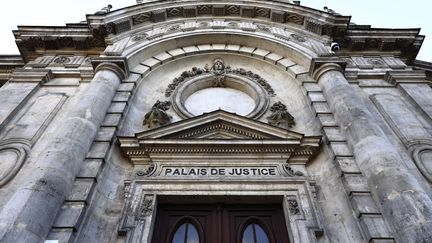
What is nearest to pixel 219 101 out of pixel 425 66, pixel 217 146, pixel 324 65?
pixel 217 146

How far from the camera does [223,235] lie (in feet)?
24.0

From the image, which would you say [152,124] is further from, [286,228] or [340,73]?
[340,73]

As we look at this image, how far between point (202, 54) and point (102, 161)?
23.1 feet

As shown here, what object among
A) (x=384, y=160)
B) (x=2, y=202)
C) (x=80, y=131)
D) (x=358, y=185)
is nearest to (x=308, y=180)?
(x=358, y=185)

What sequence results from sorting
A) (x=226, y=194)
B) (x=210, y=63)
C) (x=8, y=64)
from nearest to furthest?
(x=226, y=194) → (x=8, y=64) → (x=210, y=63)

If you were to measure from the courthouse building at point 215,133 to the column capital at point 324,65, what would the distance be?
46 millimetres

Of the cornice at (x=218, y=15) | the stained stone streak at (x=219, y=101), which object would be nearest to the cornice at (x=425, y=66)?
the cornice at (x=218, y=15)

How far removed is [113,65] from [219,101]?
380 centimetres

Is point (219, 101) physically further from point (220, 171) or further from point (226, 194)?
point (226, 194)

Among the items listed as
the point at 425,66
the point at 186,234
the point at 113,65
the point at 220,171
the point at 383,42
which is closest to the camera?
the point at 186,234

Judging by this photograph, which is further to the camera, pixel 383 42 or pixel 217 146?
pixel 383 42

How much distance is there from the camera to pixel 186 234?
7473mm

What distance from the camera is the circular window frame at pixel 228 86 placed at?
34.9 feet

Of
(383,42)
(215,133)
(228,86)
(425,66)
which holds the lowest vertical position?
(215,133)
